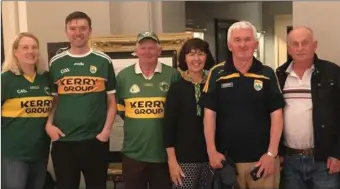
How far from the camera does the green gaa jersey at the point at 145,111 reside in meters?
2.58

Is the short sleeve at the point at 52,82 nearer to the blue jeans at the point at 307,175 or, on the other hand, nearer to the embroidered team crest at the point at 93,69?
the embroidered team crest at the point at 93,69

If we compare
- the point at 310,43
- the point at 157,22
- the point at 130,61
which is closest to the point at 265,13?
the point at 157,22

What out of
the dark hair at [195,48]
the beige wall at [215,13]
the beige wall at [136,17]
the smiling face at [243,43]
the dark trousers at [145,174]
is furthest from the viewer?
the beige wall at [215,13]

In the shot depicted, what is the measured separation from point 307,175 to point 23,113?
1534 millimetres

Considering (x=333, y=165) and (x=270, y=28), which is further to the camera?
(x=270, y=28)

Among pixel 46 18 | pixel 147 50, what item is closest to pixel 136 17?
pixel 46 18

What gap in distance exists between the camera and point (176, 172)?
8.09ft

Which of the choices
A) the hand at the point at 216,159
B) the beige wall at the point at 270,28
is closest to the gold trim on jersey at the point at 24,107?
the hand at the point at 216,159

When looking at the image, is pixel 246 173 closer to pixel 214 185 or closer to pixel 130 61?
pixel 214 185

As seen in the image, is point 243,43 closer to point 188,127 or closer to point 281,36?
point 188,127

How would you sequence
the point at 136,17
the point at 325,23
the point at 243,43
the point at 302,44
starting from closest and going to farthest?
the point at 243,43, the point at 302,44, the point at 325,23, the point at 136,17

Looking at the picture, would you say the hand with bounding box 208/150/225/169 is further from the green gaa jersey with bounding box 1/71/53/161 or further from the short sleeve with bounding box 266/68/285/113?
the green gaa jersey with bounding box 1/71/53/161

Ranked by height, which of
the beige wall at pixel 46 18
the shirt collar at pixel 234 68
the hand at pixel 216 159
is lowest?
the hand at pixel 216 159

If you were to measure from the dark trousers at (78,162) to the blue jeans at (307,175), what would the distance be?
3.30 ft
